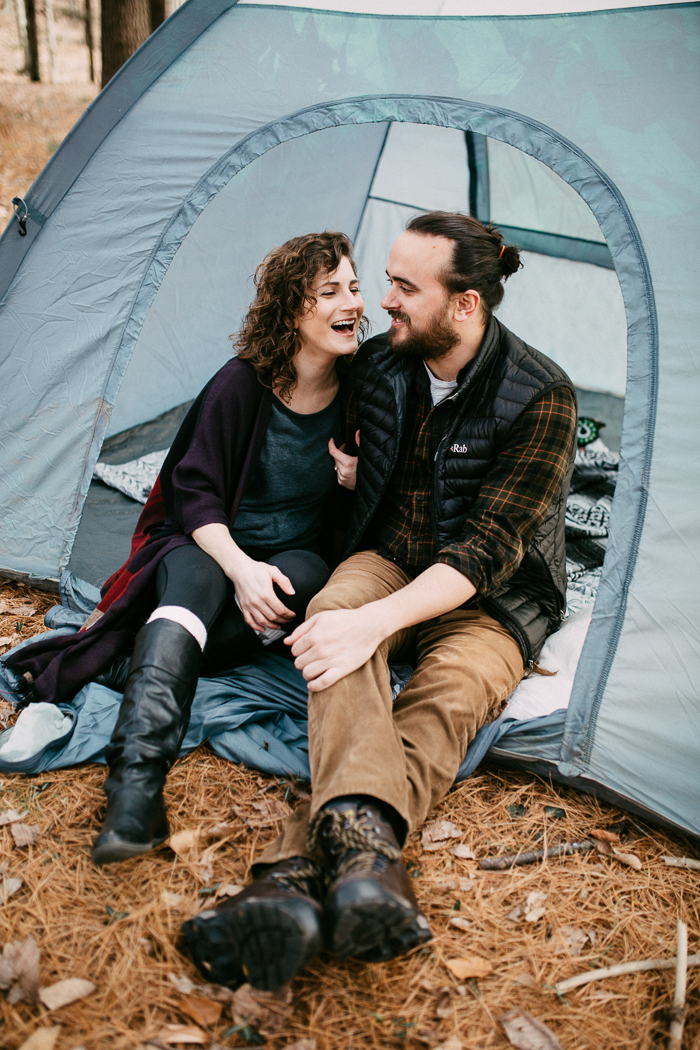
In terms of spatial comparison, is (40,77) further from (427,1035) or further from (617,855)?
(427,1035)

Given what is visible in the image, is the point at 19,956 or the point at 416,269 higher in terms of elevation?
the point at 416,269

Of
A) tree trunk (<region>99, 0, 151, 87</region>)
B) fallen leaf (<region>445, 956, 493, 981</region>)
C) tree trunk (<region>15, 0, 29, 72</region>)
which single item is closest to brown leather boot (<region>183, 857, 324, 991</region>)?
fallen leaf (<region>445, 956, 493, 981</region>)

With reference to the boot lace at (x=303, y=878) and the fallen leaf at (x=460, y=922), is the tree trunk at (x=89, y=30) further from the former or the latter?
the fallen leaf at (x=460, y=922)

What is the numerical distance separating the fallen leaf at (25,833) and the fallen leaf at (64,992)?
1.29 ft

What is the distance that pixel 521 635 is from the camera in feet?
7.06

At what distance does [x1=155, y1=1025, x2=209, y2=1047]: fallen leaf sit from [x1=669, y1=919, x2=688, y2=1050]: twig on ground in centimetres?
90

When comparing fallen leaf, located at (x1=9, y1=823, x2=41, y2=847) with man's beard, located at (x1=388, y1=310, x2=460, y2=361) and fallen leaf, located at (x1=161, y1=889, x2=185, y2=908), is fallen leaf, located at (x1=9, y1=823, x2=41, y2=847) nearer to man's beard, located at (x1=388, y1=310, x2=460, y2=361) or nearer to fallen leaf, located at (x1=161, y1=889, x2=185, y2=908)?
fallen leaf, located at (x1=161, y1=889, x2=185, y2=908)

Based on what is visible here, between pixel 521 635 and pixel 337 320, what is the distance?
1.09 meters

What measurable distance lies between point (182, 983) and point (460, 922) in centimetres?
61

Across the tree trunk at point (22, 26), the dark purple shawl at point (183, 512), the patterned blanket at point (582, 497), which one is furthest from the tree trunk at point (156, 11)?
the tree trunk at point (22, 26)

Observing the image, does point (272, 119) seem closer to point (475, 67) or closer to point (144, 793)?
point (475, 67)

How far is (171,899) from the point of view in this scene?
5.29 ft

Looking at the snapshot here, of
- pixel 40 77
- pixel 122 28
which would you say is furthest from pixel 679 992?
pixel 40 77

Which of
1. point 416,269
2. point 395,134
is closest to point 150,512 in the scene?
point 416,269
